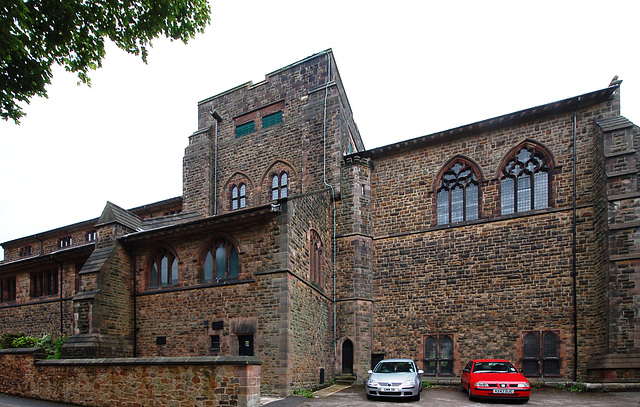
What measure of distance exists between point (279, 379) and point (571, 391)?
31.0 feet

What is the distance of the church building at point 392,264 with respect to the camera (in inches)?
572

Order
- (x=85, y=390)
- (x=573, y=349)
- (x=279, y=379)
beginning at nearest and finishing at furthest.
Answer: (x=85, y=390), (x=279, y=379), (x=573, y=349)

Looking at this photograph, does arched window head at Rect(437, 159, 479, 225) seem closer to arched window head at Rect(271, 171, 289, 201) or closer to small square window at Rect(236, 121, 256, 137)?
arched window head at Rect(271, 171, 289, 201)

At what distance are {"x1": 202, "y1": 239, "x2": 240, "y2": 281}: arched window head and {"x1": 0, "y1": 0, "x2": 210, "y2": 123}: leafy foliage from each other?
23.7 feet

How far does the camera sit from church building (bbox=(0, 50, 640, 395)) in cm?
1452

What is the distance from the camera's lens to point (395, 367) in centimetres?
1374

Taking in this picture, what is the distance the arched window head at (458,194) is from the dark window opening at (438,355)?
4764 millimetres

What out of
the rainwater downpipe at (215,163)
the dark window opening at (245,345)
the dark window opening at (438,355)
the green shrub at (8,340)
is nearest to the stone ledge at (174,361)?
the dark window opening at (245,345)

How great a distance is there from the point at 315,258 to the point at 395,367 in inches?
209

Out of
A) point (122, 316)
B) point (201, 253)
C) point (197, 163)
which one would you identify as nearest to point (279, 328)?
point (201, 253)

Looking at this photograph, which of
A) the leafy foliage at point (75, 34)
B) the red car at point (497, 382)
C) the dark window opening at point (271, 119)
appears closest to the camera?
the leafy foliage at point (75, 34)

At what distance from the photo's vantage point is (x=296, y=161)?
22.0 meters

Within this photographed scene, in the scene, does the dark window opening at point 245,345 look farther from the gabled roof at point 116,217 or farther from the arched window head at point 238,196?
the arched window head at point 238,196

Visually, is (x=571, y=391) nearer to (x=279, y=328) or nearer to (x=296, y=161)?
(x=279, y=328)
